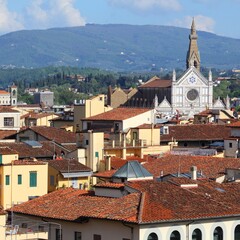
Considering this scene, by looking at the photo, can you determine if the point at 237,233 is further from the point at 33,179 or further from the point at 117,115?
the point at 117,115

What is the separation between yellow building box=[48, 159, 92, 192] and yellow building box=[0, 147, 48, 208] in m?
1.05

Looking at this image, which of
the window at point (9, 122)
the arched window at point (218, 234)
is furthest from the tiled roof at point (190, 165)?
the window at point (9, 122)

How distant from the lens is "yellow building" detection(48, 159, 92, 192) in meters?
38.9

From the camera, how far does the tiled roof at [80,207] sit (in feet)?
82.7

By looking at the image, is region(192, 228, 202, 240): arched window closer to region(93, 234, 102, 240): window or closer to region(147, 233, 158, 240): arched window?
region(147, 233, 158, 240): arched window

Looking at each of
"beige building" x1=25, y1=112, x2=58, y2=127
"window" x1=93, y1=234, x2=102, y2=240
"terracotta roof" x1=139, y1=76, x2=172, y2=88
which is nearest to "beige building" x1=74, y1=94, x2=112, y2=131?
"beige building" x1=25, y1=112, x2=58, y2=127

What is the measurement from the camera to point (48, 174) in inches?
1526

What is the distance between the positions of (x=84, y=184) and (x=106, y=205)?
11.9 meters

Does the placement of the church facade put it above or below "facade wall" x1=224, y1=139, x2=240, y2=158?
above

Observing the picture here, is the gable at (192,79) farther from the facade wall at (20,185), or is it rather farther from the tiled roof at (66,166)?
the facade wall at (20,185)

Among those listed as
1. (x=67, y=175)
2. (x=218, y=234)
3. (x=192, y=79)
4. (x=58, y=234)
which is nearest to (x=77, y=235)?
(x=58, y=234)

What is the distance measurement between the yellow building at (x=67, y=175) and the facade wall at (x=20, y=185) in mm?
1008

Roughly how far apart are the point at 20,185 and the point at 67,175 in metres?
3.33

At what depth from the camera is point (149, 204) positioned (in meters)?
25.2
